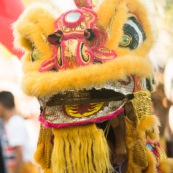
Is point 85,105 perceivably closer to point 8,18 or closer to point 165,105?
point 8,18

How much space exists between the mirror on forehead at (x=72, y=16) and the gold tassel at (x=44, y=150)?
12.9 inches

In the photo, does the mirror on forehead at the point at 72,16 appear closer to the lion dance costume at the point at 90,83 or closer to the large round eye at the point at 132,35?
the lion dance costume at the point at 90,83

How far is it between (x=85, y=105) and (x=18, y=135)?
1167 millimetres

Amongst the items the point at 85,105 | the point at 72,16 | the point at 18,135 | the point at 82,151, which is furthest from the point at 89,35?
the point at 18,135

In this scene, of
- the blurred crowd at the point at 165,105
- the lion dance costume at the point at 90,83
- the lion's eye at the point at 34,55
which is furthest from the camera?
the blurred crowd at the point at 165,105

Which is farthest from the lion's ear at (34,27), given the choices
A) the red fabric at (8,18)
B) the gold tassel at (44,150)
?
the red fabric at (8,18)

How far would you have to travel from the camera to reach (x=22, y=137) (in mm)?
2482

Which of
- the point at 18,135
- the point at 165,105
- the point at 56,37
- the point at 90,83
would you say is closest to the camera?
the point at 90,83

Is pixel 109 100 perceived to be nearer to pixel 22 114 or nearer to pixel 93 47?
pixel 93 47

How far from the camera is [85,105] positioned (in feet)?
4.52

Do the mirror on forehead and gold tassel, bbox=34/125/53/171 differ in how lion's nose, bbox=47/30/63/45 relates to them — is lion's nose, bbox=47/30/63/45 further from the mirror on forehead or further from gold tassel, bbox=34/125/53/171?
gold tassel, bbox=34/125/53/171

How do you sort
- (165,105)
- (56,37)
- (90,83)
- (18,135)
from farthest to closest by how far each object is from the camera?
(165,105) → (18,135) → (56,37) → (90,83)

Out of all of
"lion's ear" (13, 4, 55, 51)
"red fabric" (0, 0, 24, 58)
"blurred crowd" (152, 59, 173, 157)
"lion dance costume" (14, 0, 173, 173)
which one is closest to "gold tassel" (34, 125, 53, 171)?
"lion dance costume" (14, 0, 173, 173)

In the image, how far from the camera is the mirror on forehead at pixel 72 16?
4.71 ft
